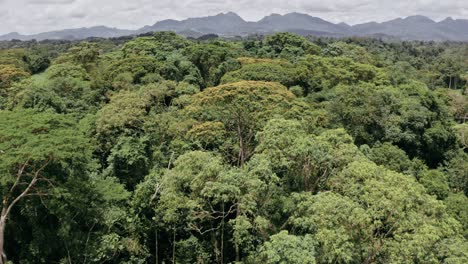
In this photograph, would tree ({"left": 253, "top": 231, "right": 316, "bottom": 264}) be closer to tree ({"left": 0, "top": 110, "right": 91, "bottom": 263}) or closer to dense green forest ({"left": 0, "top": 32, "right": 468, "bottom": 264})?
dense green forest ({"left": 0, "top": 32, "right": 468, "bottom": 264})

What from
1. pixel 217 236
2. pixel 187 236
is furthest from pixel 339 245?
pixel 187 236

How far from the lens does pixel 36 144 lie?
40.0ft

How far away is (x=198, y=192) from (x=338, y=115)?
46.5ft

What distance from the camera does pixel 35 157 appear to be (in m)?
11.4

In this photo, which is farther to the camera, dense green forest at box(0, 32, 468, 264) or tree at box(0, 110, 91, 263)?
tree at box(0, 110, 91, 263)

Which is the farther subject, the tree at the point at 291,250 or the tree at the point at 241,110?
the tree at the point at 241,110

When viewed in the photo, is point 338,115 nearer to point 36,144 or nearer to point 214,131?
point 214,131

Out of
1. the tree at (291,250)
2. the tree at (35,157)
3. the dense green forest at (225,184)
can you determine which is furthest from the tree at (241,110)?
the tree at (291,250)

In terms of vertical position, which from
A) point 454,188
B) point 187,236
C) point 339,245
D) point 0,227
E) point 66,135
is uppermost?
point 66,135

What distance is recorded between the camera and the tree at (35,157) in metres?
11.4

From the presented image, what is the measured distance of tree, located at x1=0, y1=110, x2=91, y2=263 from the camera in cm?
1139

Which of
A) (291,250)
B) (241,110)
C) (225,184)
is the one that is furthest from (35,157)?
(241,110)

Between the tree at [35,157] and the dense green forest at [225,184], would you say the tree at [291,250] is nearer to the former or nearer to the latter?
the dense green forest at [225,184]

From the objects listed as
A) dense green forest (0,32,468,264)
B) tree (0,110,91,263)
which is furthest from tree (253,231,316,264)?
tree (0,110,91,263)
